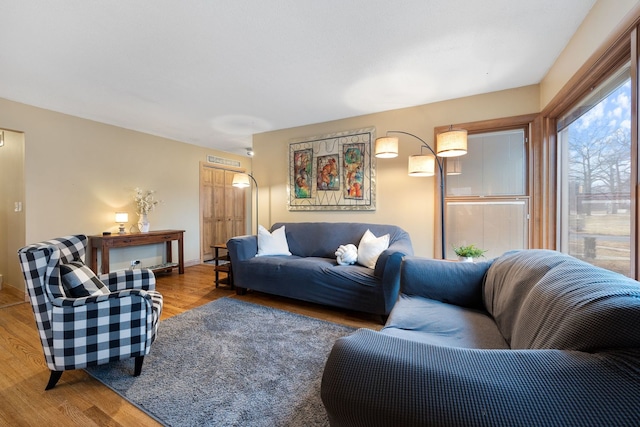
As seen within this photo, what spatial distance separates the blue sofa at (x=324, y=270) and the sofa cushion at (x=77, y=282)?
1.60 m

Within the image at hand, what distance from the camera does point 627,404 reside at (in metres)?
0.53

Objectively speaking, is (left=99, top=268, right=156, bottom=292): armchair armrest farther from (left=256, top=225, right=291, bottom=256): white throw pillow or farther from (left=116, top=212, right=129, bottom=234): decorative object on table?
(left=116, top=212, right=129, bottom=234): decorative object on table

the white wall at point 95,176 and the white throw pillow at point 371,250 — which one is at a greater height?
the white wall at point 95,176

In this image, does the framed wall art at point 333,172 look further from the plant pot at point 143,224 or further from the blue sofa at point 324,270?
the plant pot at point 143,224

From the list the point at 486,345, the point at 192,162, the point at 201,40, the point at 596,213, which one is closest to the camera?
the point at 486,345

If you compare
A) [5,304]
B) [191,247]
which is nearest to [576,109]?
[191,247]

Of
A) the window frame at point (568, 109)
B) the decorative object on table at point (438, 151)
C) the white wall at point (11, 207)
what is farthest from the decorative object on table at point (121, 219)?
the window frame at point (568, 109)

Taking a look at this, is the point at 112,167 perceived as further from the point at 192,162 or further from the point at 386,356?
the point at 386,356

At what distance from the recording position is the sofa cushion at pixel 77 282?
170 centimetres

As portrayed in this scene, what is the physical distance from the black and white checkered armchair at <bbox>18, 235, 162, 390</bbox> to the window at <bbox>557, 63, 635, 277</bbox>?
2.92 meters

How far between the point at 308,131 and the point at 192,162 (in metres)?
2.51

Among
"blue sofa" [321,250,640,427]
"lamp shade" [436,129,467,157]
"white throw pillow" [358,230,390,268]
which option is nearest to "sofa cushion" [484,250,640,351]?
"blue sofa" [321,250,640,427]

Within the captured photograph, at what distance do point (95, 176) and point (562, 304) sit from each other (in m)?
5.02

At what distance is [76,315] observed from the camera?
62.2 inches
